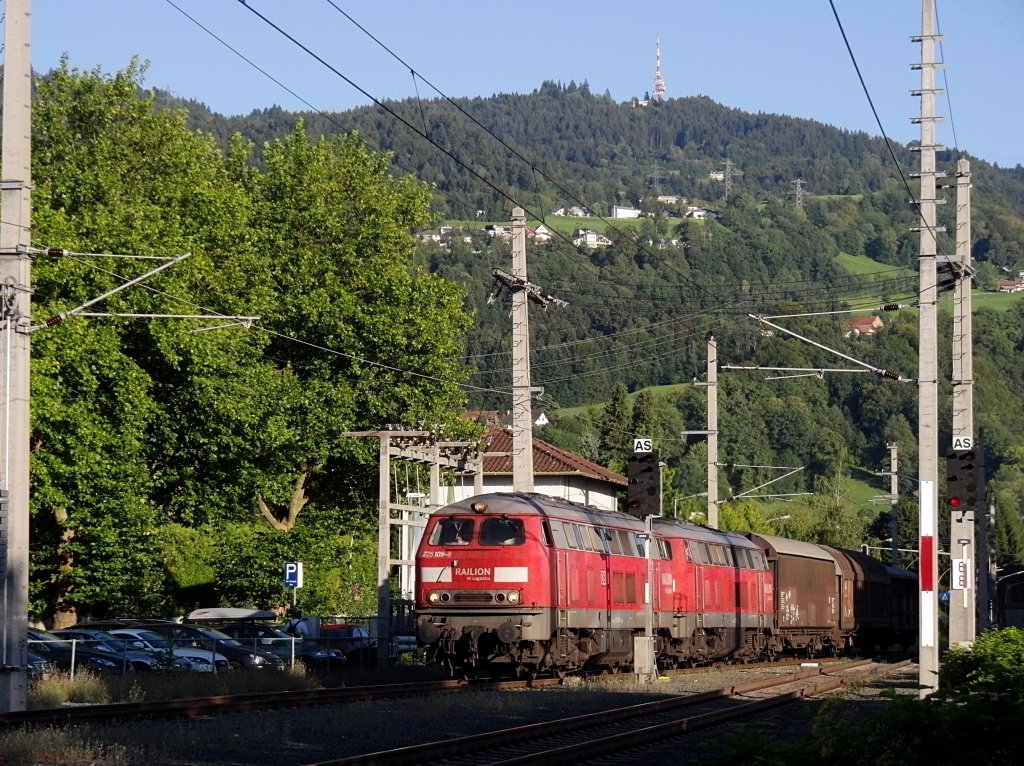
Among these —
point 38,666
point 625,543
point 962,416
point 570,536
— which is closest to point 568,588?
point 570,536

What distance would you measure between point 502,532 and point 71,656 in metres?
8.61

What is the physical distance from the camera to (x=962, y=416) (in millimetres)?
35562

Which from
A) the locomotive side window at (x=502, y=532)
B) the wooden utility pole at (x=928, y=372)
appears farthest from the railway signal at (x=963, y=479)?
the locomotive side window at (x=502, y=532)

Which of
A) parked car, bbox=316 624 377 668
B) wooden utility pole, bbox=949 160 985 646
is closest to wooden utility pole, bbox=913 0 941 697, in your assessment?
wooden utility pole, bbox=949 160 985 646

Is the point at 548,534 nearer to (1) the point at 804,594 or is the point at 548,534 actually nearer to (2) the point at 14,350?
(2) the point at 14,350

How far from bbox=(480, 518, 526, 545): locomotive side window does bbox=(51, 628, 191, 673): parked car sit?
22.8ft

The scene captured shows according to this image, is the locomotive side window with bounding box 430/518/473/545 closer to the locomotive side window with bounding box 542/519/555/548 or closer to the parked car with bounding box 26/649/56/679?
the locomotive side window with bounding box 542/519/555/548

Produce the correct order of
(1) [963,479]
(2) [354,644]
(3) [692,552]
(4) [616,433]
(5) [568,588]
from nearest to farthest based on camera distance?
1. (1) [963,479]
2. (5) [568,588]
3. (3) [692,552]
4. (2) [354,644]
5. (4) [616,433]

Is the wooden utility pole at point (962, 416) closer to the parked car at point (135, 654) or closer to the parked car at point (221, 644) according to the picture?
the parked car at point (221, 644)

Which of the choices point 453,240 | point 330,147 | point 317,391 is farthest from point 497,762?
point 453,240

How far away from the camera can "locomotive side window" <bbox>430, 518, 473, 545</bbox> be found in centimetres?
2953

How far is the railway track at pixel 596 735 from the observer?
1678cm

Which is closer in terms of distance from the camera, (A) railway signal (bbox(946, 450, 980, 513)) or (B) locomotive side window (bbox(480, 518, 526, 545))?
(B) locomotive side window (bbox(480, 518, 526, 545))

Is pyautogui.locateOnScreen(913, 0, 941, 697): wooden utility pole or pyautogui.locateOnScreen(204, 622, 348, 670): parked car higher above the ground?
pyautogui.locateOnScreen(913, 0, 941, 697): wooden utility pole
